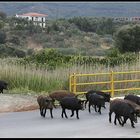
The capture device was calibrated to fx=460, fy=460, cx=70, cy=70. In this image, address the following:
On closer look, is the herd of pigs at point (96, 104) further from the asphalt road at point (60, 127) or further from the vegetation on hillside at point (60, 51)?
the vegetation on hillside at point (60, 51)

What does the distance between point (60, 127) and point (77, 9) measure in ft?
342

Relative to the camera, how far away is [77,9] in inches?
4601

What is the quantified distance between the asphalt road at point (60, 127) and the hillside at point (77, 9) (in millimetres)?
91633

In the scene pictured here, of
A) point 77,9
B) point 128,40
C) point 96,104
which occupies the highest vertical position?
point 77,9

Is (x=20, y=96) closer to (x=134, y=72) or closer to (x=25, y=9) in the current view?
(x=134, y=72)

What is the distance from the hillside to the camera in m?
111

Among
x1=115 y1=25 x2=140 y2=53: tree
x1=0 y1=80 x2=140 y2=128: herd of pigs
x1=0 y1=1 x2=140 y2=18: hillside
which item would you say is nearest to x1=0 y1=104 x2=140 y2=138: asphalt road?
x1=0 y1=80 x2=140 y2=128: herd of pigs

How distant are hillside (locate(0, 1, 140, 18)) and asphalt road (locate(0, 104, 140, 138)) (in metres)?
91.6

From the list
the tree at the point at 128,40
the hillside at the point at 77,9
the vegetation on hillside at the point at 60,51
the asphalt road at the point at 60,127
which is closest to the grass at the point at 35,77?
the vegetation on hillside at the point at 60,51

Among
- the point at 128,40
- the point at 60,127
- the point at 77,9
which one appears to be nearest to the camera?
the point at 60,127

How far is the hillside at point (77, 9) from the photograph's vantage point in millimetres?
111250

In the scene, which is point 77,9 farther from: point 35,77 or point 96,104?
point 96,104

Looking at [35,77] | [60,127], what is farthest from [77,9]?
[60,127]

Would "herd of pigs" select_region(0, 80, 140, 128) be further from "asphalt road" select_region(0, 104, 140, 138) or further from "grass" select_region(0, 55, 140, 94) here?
"grass" select_region(0, 55, 140, 94)
